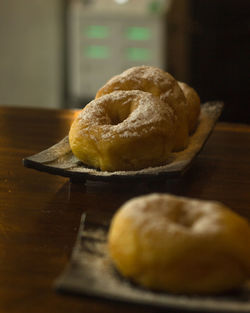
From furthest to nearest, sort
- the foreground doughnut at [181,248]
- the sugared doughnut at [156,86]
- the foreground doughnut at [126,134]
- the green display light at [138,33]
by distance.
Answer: the green display light at [138,33] < the sugared doughnut at [156,86] < the foreground doughnut at [126,134] < the foreground doughnut at [181,248]

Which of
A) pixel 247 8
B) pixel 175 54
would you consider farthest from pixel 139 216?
pixel 175 54

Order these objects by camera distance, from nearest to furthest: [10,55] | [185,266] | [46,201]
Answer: [185,266] < [46,201] < [10,55]

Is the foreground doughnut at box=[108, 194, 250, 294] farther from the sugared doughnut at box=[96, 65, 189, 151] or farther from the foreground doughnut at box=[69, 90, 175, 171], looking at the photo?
the sugared doughnut at box=[96, 65, 189, 151]

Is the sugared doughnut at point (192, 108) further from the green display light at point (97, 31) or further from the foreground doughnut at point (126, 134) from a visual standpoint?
the green display light at point (97, 31)

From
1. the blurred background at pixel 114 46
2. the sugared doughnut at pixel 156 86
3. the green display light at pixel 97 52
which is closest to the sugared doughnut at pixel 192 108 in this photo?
the sugared doughnut at pixel 156 86

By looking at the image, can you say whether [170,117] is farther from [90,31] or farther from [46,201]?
[90,31]

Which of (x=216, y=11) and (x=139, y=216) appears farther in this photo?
(x=216, y=11)

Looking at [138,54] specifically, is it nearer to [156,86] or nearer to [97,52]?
[97,52]

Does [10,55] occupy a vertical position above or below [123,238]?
below
